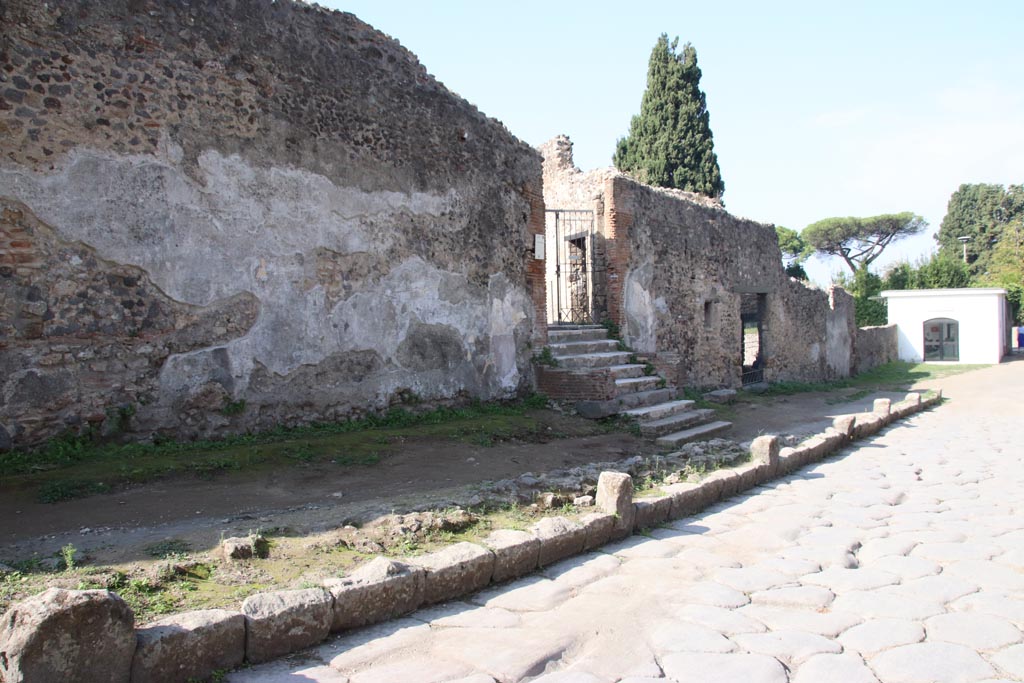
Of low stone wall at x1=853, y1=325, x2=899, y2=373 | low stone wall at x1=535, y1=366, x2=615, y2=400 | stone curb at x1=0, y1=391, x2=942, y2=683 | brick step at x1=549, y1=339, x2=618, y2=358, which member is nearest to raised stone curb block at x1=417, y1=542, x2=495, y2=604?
stone curb at x1=0, y1=391, x2=942, y2=683

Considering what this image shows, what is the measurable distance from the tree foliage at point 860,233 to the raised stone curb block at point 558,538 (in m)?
49.9

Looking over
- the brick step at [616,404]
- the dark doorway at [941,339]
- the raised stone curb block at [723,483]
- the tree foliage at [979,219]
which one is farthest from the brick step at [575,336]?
the tree foliage at [979,219]

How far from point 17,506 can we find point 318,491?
6.02 ft

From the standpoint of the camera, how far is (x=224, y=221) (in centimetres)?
626

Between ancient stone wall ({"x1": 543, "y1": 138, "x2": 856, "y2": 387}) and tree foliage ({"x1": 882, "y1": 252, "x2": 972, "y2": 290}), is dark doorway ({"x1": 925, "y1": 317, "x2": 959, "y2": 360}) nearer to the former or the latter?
tree foliage ({"x1": 882, "y1": 252, "x2": 972, "y2": 290})

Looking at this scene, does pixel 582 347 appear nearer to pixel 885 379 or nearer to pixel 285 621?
pixel 285 621

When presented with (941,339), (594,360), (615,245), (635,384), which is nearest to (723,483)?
(635,384)

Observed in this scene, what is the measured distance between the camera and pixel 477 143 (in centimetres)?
905

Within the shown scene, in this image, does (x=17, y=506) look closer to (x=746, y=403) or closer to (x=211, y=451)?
(x=211, y=451)

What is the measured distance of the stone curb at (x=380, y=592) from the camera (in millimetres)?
2535

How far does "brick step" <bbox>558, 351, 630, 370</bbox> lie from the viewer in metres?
10.1

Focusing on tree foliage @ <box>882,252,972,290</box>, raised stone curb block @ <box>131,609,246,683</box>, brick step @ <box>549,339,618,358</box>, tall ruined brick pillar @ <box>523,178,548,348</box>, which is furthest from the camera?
tree foliage @ <box>882,252,972,290</box>

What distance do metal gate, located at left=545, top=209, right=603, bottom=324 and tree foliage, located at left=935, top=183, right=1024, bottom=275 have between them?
4070cm

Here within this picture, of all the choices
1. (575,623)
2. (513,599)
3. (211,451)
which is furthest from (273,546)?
(211,451)
